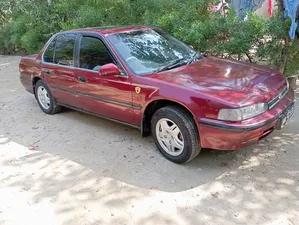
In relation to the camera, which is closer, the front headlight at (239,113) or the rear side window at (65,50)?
the front headlight at (239,113)

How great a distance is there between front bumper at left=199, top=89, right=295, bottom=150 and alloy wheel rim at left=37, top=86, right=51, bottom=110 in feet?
11.2

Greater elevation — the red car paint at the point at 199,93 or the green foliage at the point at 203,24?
the green foliage at the point at 203,24

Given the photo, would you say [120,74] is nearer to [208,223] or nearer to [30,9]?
[208,223]

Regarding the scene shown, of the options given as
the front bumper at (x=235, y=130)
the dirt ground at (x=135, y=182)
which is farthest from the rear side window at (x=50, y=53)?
the front bumper at (x=235, y=130)

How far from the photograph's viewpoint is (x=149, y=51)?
13.5ft

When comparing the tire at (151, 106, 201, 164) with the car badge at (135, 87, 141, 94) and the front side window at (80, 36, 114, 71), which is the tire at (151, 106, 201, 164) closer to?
the car badge at (135, 87, 141, 94)

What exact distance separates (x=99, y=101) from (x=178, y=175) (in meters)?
1.64

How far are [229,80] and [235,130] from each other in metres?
0.68

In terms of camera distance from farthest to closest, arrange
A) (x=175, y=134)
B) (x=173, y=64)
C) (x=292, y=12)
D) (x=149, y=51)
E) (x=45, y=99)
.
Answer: (x=45, y=99) → (x=292, y=12) → (x=149, y=51) → (x=173, y=64) → (x=175, y=134)

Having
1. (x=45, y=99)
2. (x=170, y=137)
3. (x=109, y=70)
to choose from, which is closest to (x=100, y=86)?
(x=109, y=70)

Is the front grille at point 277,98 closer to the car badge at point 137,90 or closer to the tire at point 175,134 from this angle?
the tire at point 175,134

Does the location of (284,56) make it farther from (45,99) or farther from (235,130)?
(45,99)

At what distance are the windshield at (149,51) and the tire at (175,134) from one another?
65 centimetres

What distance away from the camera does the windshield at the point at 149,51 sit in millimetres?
3902
